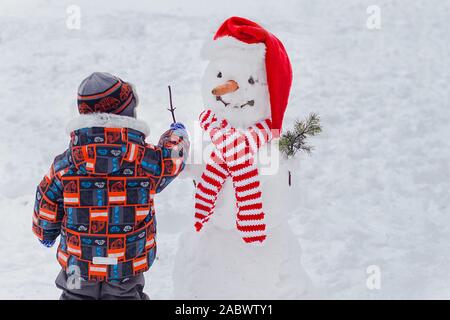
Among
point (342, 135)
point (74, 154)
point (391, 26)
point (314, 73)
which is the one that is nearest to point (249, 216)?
point (74, 154)

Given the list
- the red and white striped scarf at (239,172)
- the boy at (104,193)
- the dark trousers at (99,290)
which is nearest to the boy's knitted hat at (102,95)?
the boy at (104,193)

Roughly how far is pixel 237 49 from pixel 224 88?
0.22 m

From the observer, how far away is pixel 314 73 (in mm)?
5160

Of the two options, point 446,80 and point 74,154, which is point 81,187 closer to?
point 74,154

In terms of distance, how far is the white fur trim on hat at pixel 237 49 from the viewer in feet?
8.26

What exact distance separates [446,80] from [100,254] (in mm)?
3958

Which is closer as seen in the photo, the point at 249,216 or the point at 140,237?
the point at 140,237

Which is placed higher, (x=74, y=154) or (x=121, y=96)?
(x=121, y=96)

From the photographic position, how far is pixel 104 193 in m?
2.23

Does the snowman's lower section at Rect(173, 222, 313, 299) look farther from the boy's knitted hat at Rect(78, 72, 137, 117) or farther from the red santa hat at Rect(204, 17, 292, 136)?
the boy's knitted hat at Rect(78, 72, 137, 117)

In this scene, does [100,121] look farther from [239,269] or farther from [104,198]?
[239,269]

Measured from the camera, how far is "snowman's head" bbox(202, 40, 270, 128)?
2525 millimetres

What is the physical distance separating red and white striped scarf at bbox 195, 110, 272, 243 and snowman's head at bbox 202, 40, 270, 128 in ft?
0.17

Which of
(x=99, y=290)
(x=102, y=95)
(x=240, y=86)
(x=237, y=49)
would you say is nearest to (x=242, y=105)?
(x=240, y=86)
